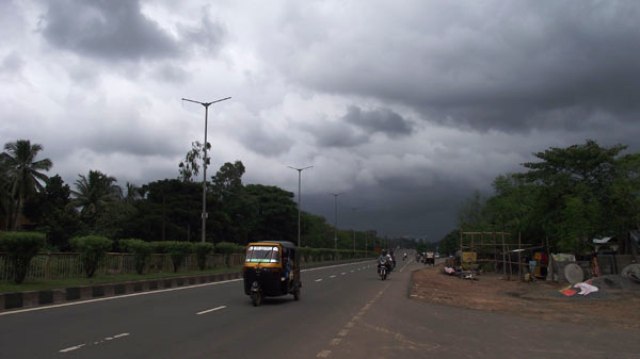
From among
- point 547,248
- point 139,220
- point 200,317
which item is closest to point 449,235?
point 139,220

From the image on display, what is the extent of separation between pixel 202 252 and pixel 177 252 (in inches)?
127

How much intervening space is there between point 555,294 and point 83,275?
63.1 feet

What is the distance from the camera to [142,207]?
68.8m

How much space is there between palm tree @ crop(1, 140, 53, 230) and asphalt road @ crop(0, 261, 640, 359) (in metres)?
56.8

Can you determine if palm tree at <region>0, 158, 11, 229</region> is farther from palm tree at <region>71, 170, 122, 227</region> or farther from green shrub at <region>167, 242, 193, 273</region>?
green shrub at <region>167, 242, 193, 273</region>

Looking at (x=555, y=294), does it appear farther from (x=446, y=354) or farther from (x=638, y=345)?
(x=446, y=354)

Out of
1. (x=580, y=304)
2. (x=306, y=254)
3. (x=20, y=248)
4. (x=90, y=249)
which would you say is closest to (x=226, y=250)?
(x=90, y=249)

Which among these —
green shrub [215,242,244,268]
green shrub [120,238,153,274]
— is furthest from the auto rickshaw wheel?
green shrub [215,242,244,268]

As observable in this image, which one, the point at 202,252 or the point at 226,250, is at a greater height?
the point at 226,250

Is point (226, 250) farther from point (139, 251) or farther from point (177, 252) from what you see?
point (139, 251)

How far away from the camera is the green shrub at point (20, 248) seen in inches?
806

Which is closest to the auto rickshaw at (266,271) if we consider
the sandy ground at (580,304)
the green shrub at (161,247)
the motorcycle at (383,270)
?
the sandy ground at (580,304)

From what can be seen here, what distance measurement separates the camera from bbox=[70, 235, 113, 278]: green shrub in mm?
25391

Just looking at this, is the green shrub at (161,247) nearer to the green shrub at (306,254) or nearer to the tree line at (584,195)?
the tree line at (584,195)
